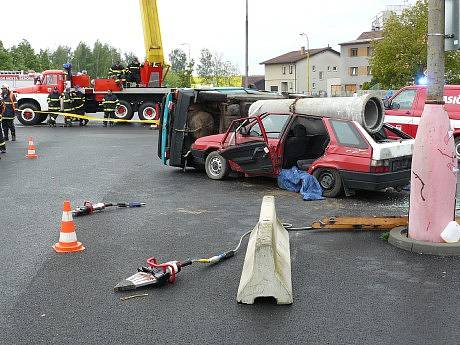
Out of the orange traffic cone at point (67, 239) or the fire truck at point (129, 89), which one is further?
the fire truck at point (129, 89)

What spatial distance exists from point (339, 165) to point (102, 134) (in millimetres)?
16423

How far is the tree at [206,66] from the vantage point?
8026 cm

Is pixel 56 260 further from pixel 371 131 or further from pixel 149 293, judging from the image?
pixel 371 131

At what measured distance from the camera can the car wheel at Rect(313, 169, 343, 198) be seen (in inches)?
408

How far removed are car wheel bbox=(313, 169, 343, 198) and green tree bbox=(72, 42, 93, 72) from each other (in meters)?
120

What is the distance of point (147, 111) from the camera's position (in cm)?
2897

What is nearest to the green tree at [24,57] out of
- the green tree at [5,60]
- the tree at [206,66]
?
the green tree at [5,60]

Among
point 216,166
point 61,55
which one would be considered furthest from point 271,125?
point 61,55

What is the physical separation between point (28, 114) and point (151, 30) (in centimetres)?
733

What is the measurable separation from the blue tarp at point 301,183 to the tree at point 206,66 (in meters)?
66.4

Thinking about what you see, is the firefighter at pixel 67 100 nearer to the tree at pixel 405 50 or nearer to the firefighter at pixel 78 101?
the firefighter at pixel 78 101

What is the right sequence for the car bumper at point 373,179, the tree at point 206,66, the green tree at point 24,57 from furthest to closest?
the green tree at point 24,57 < the tree at point 206,66 < the car bumper at point 373,179

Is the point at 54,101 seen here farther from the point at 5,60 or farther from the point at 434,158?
the point at 5,60

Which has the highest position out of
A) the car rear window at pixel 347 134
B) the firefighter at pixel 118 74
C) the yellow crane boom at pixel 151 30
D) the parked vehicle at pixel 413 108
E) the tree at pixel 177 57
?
the tree at pixel 177 57
